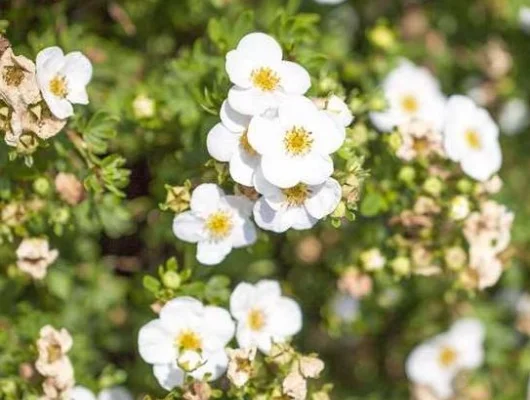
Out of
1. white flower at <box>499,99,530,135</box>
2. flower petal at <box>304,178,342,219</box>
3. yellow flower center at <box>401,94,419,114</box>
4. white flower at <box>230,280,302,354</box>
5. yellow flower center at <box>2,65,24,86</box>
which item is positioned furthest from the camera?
white flower at <box>499,99,530,135</box>

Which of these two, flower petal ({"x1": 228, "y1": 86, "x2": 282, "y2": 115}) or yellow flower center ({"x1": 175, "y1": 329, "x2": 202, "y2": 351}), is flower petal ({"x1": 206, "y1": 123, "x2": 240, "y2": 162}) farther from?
yellow flower center ({"x1": 175, "y1": 329, "x2": 202, "y2": 351})

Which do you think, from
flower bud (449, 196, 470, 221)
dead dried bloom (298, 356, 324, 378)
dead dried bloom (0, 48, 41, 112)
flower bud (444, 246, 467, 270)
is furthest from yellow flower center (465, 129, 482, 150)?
dead dried bloom (0, 48, 41, 112)

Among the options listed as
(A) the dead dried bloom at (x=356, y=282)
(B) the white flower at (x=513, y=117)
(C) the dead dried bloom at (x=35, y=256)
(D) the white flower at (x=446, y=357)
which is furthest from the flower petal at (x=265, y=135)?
(B) the white flower at (x=513, y=117)

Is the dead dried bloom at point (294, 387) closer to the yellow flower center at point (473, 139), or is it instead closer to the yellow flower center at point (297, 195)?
the yellow flower center at point (297, 195)

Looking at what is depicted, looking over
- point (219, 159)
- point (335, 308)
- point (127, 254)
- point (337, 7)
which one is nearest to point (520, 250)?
point (335, 308)

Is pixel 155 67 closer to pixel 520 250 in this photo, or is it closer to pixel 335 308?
pixel 335 308

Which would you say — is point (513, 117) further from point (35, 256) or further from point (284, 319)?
point (35, 256)
